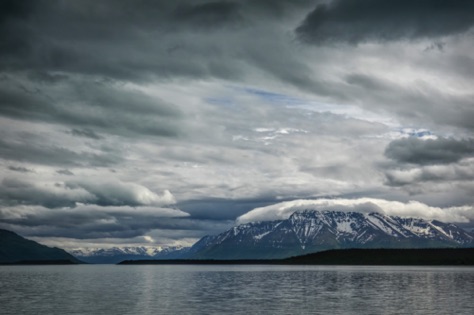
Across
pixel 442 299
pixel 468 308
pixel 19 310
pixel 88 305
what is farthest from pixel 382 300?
pixel 19 310

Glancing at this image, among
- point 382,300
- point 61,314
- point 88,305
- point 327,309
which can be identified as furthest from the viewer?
point 382,300

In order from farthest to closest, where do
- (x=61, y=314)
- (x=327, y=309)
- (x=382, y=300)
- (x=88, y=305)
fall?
(x=382, y=300), (x=88, y=305), (x=327, y=309), (x=61, y=314)

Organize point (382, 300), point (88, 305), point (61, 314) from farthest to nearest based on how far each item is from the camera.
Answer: point (382, 300) → point (88, 305) → point (61, 314)

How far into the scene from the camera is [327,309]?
75438 millimetres

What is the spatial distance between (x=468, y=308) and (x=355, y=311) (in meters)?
16.6

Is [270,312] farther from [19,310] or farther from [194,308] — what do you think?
[19,310]

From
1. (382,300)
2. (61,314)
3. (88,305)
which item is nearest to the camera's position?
(61,314)

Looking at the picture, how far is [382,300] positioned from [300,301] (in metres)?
14.2

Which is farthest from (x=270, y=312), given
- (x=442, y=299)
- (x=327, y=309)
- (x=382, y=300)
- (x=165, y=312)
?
(x=442, y=299)

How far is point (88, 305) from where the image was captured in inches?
3260

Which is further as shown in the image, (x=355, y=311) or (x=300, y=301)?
(x=300, y=301)

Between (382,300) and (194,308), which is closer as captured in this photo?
(194,308)

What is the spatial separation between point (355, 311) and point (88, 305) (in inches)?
1635

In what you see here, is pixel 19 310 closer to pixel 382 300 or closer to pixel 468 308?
pixel 382 300
